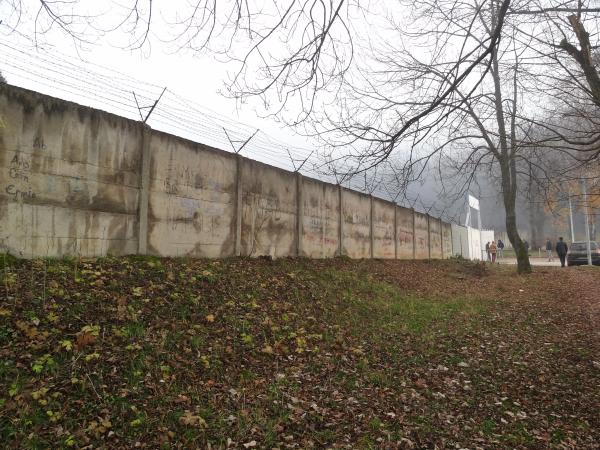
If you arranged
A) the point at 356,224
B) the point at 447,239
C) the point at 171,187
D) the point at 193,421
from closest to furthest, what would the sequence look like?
the point at 193,421, the point at 171,187, the point at 356,224, the point at 447,239

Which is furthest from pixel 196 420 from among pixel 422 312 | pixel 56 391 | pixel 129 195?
pixel 422 312

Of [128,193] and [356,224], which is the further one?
[356,224]

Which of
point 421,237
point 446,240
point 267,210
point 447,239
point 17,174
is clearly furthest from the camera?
point 447,239

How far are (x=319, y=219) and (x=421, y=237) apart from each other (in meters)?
9.91

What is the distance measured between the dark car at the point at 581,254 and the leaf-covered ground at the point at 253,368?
20.3m

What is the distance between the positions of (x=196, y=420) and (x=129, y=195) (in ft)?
15.5

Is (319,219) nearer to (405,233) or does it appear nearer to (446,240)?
(405,233)

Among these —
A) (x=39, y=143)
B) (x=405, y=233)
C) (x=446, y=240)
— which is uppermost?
(x=39, y=143)

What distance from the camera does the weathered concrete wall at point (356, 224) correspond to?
13805mm

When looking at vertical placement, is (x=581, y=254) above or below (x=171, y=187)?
below

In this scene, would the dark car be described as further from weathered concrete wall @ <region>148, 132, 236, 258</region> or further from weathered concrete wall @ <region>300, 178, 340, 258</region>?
weathered concrete wall @ <region>148, 132, 236, 258</region>

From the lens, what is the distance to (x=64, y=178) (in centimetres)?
630

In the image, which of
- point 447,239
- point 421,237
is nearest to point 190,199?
point 421,237

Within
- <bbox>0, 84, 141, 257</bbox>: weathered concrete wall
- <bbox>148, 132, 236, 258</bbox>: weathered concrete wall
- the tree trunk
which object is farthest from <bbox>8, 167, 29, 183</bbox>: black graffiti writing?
the tree trunk
